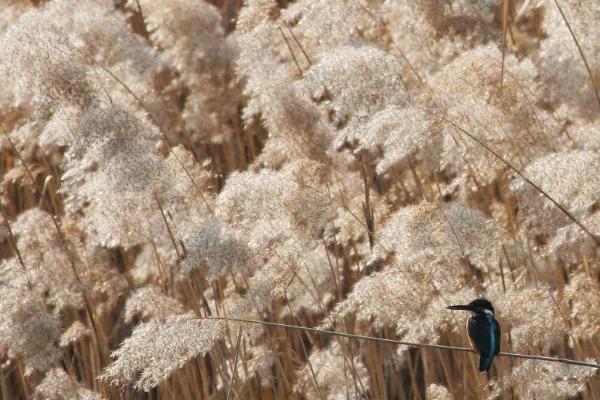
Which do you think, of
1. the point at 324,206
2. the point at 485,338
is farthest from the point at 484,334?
the point at 324,206

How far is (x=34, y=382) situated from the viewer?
434cm

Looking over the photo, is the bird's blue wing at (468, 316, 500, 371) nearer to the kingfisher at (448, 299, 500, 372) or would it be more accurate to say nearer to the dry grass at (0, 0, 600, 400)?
the kingfisher at (448, 299, 500, 372)

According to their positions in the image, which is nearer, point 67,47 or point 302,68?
point 67,47

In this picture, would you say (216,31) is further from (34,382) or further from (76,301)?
(34,382)

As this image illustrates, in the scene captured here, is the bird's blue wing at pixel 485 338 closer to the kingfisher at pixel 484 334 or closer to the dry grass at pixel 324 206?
the kingfisher at pixel 484 334

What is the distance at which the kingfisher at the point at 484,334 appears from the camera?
2697 millimetres

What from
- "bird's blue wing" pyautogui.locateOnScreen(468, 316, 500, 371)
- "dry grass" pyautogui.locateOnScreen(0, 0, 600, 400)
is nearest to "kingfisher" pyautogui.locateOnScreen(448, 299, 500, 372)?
"bird's blue wing" pyautogui.locateOnScreen(468, 316, 500, 371)

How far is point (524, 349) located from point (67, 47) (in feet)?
5.72

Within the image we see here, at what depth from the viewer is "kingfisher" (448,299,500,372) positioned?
8.85 ft

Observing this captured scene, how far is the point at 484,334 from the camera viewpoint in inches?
107

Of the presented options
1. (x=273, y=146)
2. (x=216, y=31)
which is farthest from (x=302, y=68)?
(x=273, y=146)

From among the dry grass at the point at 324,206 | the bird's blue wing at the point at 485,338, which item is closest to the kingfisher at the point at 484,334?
the bird's blue wing at the point at 485,338

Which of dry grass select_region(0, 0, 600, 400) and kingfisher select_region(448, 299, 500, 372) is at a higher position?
dry grass select_region(0, 0, 600, 400)

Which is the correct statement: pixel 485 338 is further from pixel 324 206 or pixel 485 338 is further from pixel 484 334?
pixel 324 206
